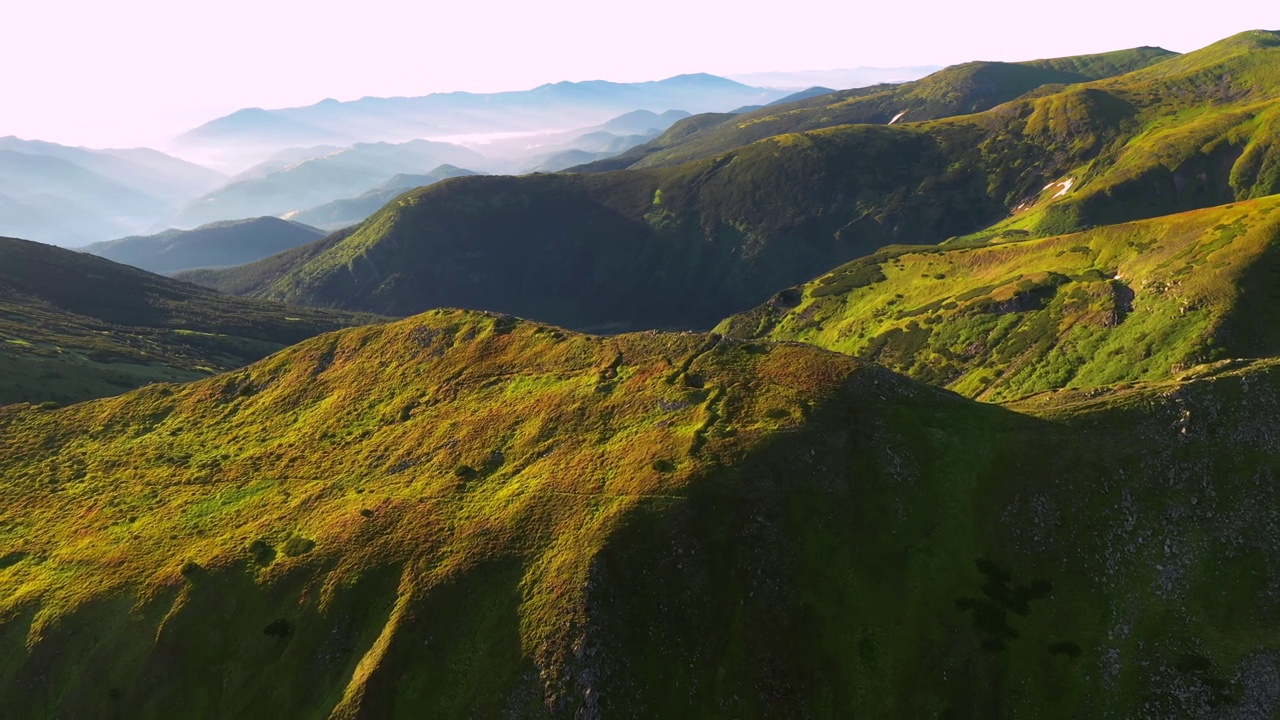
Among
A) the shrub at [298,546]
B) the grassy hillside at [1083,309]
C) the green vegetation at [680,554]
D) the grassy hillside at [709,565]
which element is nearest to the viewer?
the grassy hillside at [709,565]

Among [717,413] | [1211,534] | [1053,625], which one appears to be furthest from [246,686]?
[1211,534]

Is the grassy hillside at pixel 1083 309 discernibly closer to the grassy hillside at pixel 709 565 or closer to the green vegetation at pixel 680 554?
the grassy hillside at pixel 709 565

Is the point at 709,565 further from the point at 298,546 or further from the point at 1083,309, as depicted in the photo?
the point at 1083,309

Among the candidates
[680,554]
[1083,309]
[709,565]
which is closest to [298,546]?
[680,554]

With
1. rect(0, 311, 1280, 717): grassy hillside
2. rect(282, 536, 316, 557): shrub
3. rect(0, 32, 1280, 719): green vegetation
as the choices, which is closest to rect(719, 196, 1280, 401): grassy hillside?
rect(0, 311, 1280, 717): grassy hillside

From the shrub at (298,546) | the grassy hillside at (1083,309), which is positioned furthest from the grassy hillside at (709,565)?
the grassy hillside at (1083,309)

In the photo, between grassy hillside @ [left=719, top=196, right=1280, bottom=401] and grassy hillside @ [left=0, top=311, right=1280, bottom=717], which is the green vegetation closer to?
grassy hillside @ [left=0, top=311, right=1280, bottom=717]

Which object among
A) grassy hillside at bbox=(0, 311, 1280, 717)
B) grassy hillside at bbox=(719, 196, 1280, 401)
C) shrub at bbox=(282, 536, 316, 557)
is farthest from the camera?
grassy hillside at bbox=(719, 196, 1280, 401)
